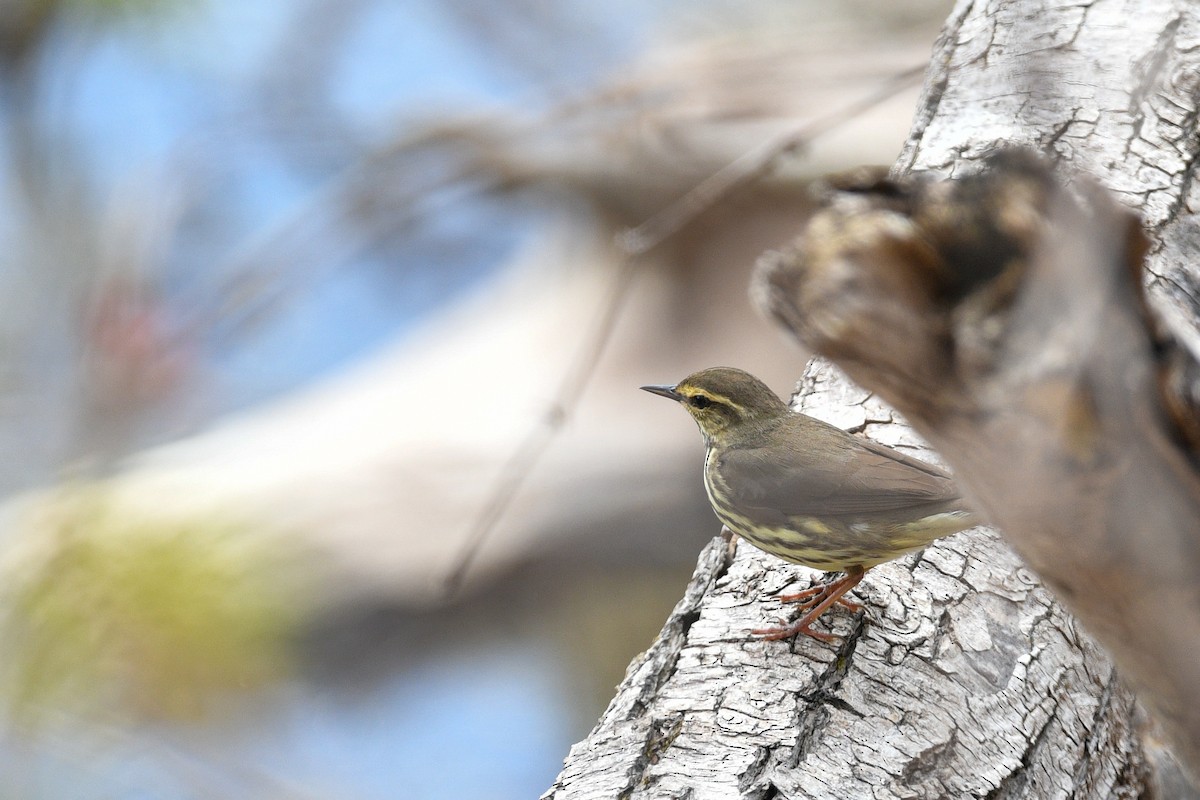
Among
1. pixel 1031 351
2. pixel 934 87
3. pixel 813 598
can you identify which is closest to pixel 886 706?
pixel 813 598

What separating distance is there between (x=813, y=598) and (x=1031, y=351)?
53.7 inches

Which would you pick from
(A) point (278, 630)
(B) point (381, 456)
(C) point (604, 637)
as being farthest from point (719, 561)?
(B) point (381, 456)

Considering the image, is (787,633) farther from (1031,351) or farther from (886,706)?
(1031,351)

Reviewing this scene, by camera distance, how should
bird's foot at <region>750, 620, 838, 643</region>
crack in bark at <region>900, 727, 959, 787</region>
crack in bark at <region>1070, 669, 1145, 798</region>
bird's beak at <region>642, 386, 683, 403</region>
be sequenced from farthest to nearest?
bird's beak at <region>642, 386, 683, 403</region> < bird's foot at <region>750, 620, 838, 643</region> < crack in bark at <region>1070, 669, 1145, 798</region> < crack in bark at <region>900, 727, 959, 787</region>

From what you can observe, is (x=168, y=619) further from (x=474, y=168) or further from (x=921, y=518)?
(x=921, y=518)

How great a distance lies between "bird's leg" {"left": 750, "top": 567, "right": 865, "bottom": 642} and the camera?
→ 90.9 inches

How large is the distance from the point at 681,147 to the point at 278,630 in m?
4.06

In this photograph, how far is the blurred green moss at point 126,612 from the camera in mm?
3795

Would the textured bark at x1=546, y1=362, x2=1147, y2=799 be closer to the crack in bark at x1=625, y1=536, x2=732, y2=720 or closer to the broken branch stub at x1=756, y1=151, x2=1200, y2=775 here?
the crack in bark at x1=625, y1=536, x2=732, y2=720

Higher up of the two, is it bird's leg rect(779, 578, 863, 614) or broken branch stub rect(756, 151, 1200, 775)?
bird's leg rect(779, 578, 863, 614)

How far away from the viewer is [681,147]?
7.21 metres

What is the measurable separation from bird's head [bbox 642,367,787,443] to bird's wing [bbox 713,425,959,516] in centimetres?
28

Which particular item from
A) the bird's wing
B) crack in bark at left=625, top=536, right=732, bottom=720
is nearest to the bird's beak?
the bird's wing

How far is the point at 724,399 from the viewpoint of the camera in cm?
338
